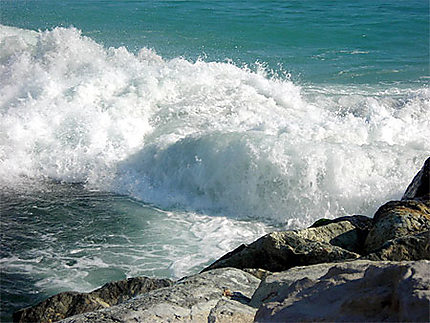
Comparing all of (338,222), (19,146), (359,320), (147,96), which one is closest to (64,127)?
(19,146)

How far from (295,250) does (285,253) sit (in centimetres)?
9

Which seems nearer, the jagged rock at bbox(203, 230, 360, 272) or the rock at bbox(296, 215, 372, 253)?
the jagged rock at bbox(203, 230, 360, 272)

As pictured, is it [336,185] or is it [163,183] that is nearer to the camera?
[336,185]

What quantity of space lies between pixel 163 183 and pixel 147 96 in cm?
381

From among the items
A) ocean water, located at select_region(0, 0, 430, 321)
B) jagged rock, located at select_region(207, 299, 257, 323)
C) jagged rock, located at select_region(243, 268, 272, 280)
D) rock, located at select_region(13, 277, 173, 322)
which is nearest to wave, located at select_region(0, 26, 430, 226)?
ocean water, located at select_region(0, 0, 430, 321)

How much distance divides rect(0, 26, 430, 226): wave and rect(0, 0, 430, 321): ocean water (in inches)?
1.4

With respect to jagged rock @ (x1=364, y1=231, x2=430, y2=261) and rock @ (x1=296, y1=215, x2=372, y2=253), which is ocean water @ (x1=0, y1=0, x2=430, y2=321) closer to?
rock @ (x1=296, y1=215, x2=372, y2=253)

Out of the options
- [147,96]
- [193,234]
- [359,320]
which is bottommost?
[193,234]

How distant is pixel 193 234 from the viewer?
26.9ft

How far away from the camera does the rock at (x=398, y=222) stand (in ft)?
15.5

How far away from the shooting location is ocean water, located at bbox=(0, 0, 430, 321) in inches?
302

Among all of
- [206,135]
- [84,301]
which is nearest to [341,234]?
[84,301]

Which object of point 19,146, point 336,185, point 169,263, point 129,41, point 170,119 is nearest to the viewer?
point 169,263

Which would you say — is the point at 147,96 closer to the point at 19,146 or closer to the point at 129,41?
the point at 19,146
